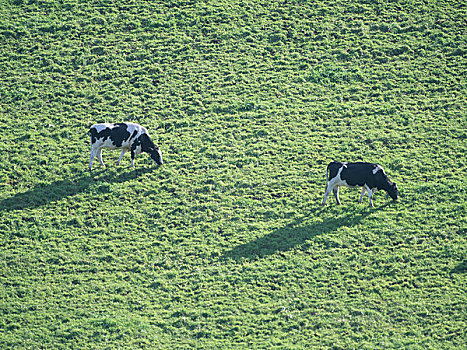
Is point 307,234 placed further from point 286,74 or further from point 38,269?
point 286,74

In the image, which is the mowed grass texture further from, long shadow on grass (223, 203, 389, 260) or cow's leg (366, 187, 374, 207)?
cow's leg (366, 187, 374, 207)

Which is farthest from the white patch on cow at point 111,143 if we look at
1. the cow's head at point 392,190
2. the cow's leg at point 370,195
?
the cow's head at point 392,190

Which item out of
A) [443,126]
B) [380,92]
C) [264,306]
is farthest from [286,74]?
[264,306]

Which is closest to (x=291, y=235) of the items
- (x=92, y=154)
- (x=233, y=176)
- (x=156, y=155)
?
(x=233, y=176)

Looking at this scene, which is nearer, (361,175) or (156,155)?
(361,175)

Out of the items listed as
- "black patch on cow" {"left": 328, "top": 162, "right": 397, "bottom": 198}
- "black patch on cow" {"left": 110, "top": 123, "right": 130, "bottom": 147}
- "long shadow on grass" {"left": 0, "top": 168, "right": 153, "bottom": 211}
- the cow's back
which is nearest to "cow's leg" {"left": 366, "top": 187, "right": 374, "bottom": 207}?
"black patch on cow" {"left": 328, "top": 162, "right": 397, "bottom": 198}

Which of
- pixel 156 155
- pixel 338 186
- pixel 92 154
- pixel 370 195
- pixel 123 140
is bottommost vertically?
pixel 156 155

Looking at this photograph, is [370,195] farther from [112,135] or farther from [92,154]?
[92,154]
